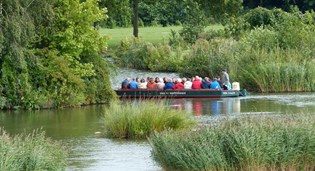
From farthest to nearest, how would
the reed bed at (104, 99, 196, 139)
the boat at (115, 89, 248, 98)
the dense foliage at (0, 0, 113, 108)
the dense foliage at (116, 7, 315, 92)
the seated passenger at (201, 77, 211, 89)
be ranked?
the dense foliage at (116, 7, 315, 92)
the seated passenger at (201, 77, 211, 89)
the boat at (115, 89, 248, 98)
the dense foliage at (0, 0, 113, 108)
the reed bed at (104, 99, 196, 139)

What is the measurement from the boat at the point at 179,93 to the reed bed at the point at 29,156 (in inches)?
985

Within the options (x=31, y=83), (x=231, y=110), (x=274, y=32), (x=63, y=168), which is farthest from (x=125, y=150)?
(x=274, y=32)

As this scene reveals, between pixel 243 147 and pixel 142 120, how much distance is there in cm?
892

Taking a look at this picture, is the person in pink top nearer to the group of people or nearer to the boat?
the group of people

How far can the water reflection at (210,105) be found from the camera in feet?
128

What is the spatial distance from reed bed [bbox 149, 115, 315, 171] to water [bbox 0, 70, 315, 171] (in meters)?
1.83

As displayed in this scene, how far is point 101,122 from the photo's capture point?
3578cm

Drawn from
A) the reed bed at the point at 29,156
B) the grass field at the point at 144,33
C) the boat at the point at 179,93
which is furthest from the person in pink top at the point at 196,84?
the reed bed at the point at 29,156

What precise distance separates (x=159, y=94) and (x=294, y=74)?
274 inches

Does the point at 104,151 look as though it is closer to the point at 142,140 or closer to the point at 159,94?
the point at 142,140

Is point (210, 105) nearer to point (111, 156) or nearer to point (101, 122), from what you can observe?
point (101, 122)

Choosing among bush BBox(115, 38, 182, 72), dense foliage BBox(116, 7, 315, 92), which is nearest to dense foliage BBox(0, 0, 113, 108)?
dense foliage BBox(116, 7, 315, 92)

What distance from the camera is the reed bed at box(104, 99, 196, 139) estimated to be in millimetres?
30156

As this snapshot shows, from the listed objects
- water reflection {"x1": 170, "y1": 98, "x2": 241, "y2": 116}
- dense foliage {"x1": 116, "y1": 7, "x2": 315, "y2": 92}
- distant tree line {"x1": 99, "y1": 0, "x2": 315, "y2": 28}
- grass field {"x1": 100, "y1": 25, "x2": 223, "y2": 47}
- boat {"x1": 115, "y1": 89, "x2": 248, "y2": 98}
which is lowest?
water reflection {"x1": 170, "y1": 98, "x2": 241, "y2": 116}
